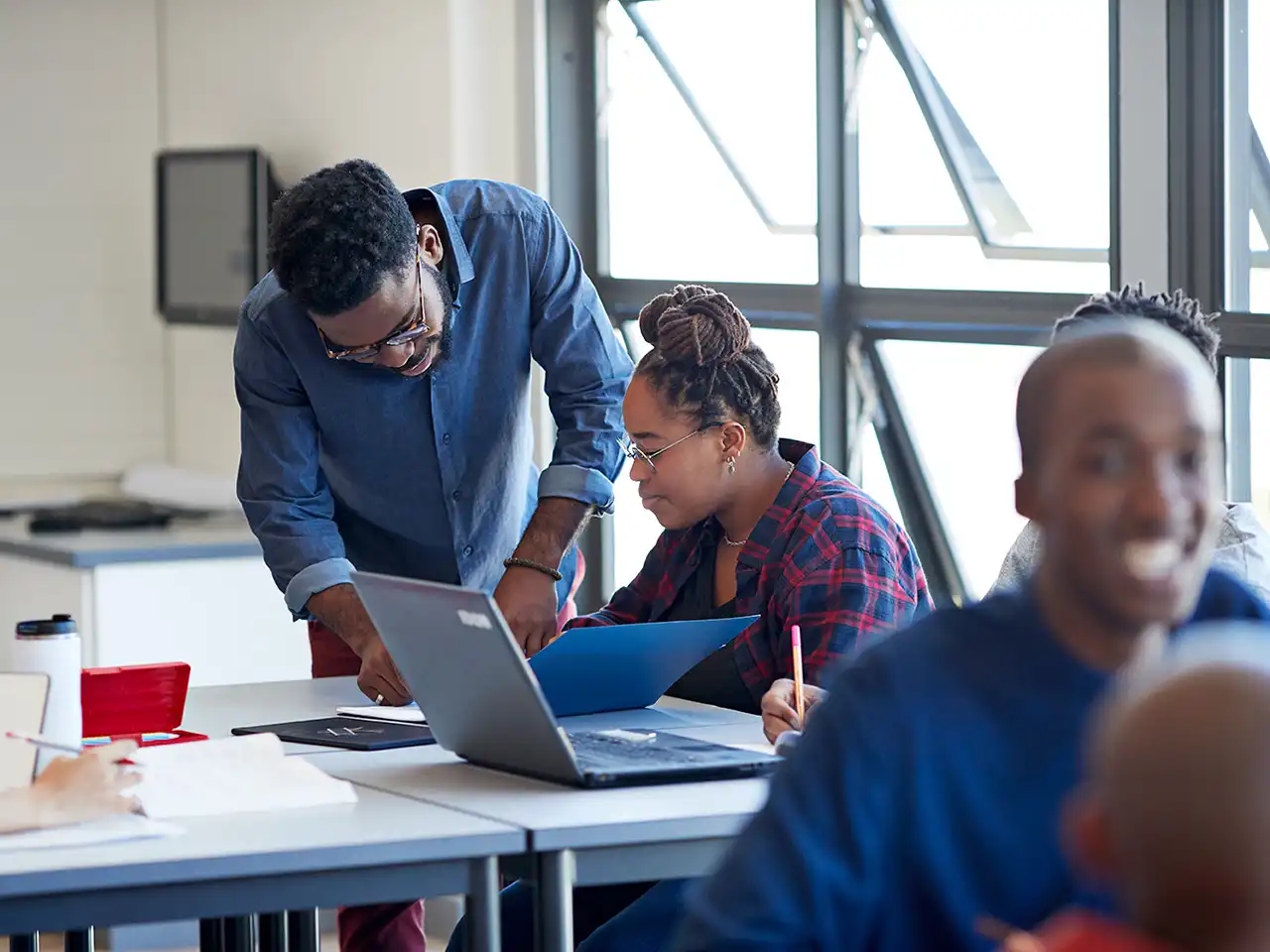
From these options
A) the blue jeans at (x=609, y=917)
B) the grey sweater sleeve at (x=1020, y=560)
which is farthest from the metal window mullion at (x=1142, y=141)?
the blue jeans at (x=609, y=917)

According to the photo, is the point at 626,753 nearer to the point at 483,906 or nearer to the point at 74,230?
the point at 483,906

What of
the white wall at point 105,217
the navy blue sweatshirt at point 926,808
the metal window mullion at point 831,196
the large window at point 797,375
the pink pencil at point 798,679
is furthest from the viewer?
the white wall at point 105,217

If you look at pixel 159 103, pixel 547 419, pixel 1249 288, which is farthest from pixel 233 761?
pixel 159 103

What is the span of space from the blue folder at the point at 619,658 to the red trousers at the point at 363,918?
600 millimetres

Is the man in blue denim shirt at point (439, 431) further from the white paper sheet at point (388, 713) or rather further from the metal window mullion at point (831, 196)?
the metal window mullion at point (831, 196)

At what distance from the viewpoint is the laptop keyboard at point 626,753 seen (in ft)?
6.78

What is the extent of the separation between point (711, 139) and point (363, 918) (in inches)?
86.6

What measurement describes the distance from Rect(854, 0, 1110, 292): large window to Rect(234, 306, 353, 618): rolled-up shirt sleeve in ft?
4.69

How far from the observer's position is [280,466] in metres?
2.88

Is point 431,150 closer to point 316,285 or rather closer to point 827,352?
point 827,352

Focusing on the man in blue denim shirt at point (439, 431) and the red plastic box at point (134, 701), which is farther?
the man in blue denim shirt at point (439, 431)

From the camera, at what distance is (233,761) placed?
213 cm

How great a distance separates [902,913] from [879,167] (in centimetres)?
294

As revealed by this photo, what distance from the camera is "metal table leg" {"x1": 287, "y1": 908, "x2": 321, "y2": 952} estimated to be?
2.81 metres
